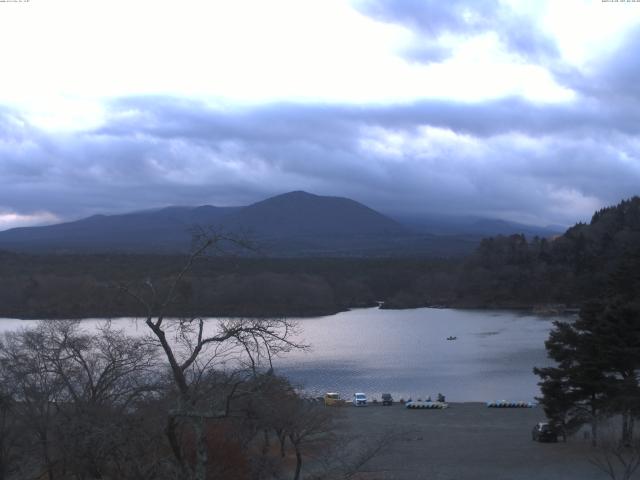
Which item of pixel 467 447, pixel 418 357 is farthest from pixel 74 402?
pixel 418 357

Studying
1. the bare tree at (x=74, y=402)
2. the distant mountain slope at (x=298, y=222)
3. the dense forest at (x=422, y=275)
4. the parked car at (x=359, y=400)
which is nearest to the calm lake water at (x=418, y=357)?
the parked car at (x=359, y=400)

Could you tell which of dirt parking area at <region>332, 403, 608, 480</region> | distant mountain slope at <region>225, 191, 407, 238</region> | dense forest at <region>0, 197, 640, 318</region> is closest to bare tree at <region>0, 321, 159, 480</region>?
dirt parking area at <region>332, 403, 608, 480</region>

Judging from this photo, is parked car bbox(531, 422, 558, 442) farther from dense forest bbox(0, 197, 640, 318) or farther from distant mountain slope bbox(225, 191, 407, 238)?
distant mountain slope bbox(225, 191, 407, 238)

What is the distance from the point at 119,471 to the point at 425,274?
76852 mm

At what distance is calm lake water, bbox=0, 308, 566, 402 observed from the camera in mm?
32469

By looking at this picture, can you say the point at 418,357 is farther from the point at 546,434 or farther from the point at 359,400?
the point at 546,434

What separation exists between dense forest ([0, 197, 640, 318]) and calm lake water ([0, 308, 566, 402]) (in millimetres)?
4319

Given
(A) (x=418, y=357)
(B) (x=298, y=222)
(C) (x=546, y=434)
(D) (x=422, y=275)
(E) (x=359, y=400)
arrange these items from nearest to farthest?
1. (C) (x=546, y=434)
2. (E) (x=359, y=400)
3. (A) (x=418, y=357)
4. (D) (x=422, y=275)
5. (B) (x=298, y=222)

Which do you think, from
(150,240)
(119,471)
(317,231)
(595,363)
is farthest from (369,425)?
(317,231)

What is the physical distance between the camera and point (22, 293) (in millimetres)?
50000

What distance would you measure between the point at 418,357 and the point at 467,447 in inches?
852

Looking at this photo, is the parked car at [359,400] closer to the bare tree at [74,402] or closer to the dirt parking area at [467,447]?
the dirt parking area at [467,447]

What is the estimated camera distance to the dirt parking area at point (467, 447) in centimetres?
1633

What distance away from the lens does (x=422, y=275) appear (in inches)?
3275
